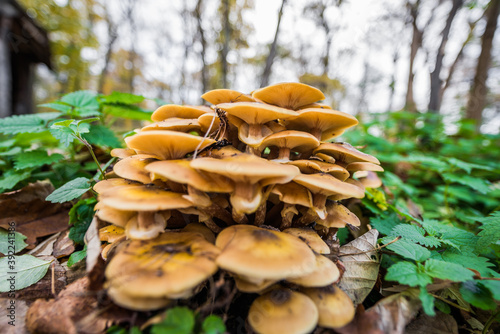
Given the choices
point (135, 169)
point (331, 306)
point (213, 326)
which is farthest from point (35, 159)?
point (331, 306)

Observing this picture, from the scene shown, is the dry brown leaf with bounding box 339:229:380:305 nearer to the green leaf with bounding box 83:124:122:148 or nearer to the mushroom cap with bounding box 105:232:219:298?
the mushroom cap with bounding box 105:232:219:298

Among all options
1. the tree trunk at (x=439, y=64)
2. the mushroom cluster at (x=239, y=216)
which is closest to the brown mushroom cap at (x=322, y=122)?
the mushroom cluster at (x=239, y=216)

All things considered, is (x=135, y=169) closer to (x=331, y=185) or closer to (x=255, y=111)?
(x=255, y=111)

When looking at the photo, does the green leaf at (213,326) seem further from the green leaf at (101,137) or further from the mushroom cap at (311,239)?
the green leaf at (101,137)

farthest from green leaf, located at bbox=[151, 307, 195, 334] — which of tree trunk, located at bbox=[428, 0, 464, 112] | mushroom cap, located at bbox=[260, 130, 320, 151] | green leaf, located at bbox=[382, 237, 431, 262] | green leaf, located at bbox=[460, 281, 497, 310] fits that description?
tree trunk, located at bbox=[428, 0, 464, 112]

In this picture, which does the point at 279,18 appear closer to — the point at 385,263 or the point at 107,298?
the point at 385,263
